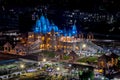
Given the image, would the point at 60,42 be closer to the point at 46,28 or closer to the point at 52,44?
the point at 52,44

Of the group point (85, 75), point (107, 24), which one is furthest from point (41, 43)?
point (107, 24)

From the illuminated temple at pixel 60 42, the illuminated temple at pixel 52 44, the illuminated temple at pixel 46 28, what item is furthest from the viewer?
the illuminated temple at pixel 46 28

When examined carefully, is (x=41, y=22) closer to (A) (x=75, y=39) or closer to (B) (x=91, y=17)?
(A) (x=75, y=39)

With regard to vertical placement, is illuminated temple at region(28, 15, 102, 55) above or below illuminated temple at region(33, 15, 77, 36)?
below

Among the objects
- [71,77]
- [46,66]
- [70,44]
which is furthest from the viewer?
[70,44]

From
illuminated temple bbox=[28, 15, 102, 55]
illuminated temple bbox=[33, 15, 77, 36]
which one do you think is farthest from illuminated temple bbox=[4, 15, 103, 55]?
illuminated temple bbox=[33, 15, 77, 36]

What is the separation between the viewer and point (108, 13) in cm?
2416

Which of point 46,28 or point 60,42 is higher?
point 46,28

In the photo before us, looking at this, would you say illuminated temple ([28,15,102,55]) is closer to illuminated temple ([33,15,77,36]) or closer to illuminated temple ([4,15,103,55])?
illuminated temple ([4,15,103,55])

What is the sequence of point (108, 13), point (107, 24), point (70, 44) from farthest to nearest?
point (108, 13) < point (107, 24) < point (70, 44)

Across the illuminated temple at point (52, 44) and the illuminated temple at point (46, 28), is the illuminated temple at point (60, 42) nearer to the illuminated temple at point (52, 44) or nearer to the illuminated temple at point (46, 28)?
the illuminated temple at point (52, 44)

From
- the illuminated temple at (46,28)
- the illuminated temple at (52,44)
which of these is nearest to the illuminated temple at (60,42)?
the illuminated temple at (52,44)

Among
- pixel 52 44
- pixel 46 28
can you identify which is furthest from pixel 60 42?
pixel 46 28

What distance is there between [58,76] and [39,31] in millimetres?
5120
